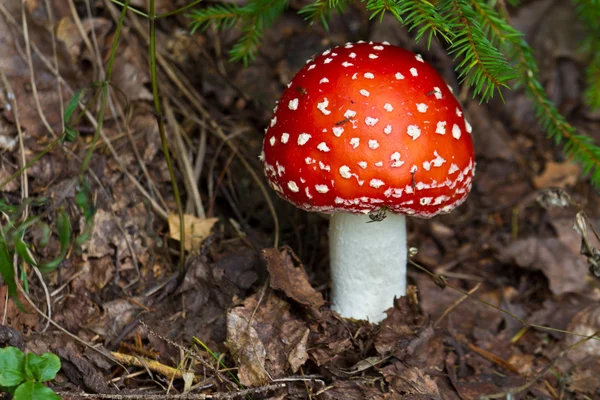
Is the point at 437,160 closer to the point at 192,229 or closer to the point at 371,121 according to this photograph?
the point at 371,121

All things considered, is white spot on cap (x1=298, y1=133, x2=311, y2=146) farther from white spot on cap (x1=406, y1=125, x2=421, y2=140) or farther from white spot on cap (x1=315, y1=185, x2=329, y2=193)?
white spot on cap (x1=406, y1=125, x2=421, y2=140)

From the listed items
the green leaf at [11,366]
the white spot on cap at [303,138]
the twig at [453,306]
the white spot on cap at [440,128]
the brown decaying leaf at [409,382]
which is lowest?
the twig at [453,306]

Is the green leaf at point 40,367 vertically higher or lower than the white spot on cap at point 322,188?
lower

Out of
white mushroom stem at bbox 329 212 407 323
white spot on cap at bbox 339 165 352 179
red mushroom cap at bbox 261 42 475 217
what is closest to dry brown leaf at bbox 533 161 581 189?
white mushroom stem at bbox 329 212 407 323

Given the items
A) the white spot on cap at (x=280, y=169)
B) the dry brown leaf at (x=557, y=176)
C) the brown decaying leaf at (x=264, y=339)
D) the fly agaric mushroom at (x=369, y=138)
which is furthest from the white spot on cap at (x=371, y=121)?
the dry brown leaf at (x=557, y=176)

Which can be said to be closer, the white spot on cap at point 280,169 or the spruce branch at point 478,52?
the spruce branch at point 478,52

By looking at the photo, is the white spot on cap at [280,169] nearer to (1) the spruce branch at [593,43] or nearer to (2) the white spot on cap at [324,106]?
(2) the white spot on cap at [324,106]

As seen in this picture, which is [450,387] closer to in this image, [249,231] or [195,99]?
[249,231]
